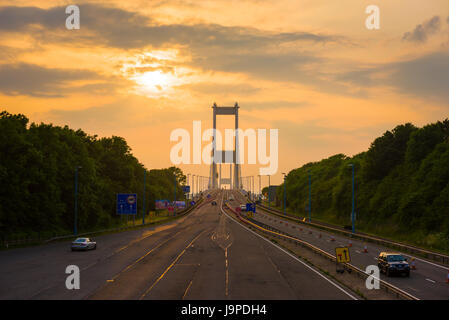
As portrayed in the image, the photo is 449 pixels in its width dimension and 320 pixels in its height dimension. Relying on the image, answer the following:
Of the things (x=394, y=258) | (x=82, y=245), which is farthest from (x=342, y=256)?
(x=82, y=245)

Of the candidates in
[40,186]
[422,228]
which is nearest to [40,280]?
[40,186]

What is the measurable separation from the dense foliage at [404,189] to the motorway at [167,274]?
1071 inches

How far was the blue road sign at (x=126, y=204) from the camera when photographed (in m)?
85.1

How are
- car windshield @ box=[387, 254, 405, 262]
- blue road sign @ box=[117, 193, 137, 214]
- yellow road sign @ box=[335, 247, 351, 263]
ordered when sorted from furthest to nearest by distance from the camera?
1. blue road sign @ box=[117, 193, 137, 214]
2. car windshield @ box=[387, 254, 405, 262]
3. yellow road sign @ box=[335, 247, 351, 263]

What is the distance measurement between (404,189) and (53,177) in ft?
187

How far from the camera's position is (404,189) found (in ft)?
278

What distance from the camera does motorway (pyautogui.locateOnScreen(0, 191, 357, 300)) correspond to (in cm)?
2606

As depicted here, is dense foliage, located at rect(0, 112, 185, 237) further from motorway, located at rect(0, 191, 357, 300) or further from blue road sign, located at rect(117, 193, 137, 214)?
motorway, located at rect(0, 191, 357, 300)

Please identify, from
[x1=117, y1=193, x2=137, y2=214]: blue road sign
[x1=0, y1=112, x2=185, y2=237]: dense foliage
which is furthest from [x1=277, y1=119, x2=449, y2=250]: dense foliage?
[x1=0, y1=112, x2=185, y2=237]: dense foliage

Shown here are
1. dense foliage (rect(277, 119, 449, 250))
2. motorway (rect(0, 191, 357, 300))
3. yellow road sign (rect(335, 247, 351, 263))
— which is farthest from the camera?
dense foliage (rect(277, 119, 449, 250))

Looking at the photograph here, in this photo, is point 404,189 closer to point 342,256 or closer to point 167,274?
point 342,256

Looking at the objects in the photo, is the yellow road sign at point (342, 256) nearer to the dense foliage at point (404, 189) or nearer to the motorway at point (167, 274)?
the motorway at point (167, 274)

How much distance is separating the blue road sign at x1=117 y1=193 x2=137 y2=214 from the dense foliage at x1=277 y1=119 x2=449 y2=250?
135ft
